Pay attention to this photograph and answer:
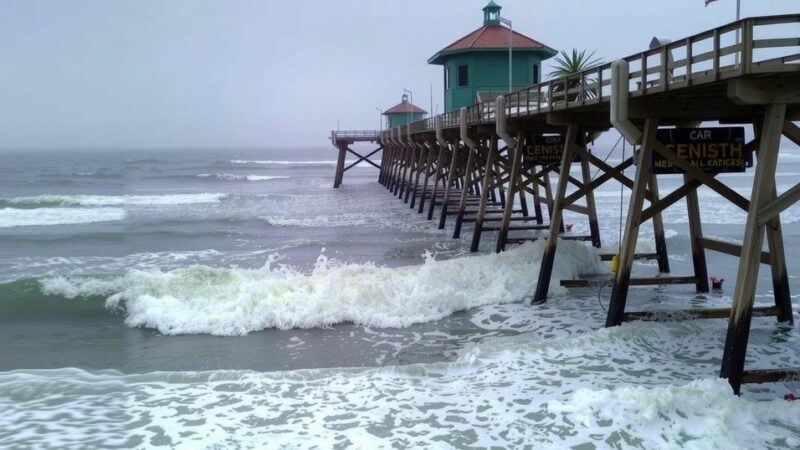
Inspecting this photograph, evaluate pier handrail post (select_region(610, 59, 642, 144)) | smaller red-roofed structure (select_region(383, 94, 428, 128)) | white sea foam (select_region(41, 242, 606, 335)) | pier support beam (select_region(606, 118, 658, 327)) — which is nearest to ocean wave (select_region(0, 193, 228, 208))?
smaller red-roofed structure (select_region(383, 94, 428, 128))

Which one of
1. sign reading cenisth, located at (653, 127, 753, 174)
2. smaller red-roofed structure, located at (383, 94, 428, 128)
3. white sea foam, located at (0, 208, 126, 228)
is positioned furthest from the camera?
smaller red-roofed structure, located at (383, 94, 428, 128)

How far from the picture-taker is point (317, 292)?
11.3 meters

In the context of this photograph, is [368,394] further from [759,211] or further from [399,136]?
[399,136]

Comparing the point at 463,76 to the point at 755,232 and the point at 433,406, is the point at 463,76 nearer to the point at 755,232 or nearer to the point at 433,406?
the point at 755,232

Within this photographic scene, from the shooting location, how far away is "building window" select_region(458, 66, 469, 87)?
78.7ft

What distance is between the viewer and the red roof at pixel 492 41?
77.3 feet

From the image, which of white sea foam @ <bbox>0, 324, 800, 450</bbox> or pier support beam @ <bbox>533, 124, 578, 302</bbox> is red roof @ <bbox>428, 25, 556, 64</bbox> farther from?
white sea foam @ <bbox>0, 324, 800, 450</bbox>

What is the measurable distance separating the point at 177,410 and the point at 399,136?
88.7 feet

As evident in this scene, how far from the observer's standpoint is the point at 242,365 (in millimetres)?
8422

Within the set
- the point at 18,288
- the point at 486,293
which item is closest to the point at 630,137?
the point at 486,293

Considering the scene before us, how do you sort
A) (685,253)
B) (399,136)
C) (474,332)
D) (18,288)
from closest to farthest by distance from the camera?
1. (474,332)
2. (18,288)
3. (685,253)
4. (399,136)

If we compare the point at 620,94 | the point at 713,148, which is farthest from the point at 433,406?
the point at 713,148

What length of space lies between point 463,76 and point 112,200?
2144 cm

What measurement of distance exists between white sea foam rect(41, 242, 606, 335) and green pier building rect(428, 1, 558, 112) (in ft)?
36.8
